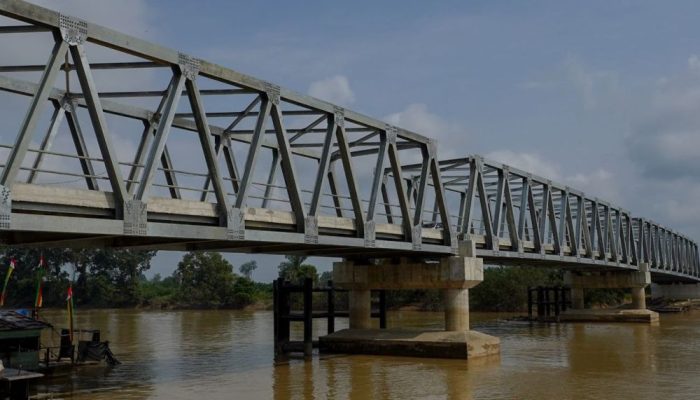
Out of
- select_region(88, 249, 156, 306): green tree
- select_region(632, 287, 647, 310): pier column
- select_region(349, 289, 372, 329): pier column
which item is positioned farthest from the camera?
select_region(88, 249, 156, 306): green tree

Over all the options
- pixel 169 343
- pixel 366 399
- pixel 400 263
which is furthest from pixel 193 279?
pixel 366 399

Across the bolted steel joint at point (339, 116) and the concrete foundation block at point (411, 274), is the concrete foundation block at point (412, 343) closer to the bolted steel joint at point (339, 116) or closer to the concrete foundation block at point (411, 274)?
the concrete foundation block at point (411, 274)

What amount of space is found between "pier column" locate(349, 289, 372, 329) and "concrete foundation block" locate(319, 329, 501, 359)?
65cm

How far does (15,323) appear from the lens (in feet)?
73.4

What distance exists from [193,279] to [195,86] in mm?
100111

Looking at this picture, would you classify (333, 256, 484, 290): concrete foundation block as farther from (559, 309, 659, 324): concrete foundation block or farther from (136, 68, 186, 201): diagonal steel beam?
(559, 309, 659, 324): concrete foundation block

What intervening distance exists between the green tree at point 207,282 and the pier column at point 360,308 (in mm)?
79294

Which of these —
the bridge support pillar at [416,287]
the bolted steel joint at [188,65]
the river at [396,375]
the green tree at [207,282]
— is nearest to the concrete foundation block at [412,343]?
the bridge support pillar at [416,287]

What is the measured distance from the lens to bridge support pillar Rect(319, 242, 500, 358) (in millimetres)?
29062

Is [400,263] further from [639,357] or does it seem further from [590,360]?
[639,357]

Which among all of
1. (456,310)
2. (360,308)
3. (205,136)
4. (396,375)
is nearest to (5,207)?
(205,136)

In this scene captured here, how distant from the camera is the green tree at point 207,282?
111 meters

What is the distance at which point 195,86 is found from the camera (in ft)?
56.9

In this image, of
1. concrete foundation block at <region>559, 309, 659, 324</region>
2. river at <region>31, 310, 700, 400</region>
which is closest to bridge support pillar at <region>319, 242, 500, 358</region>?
river at <region>31, 310, 700, 400</region>
